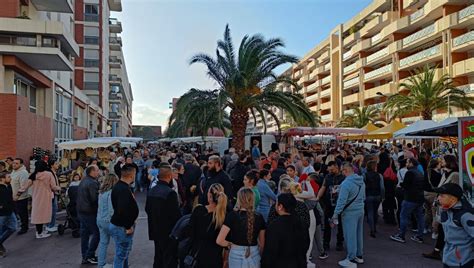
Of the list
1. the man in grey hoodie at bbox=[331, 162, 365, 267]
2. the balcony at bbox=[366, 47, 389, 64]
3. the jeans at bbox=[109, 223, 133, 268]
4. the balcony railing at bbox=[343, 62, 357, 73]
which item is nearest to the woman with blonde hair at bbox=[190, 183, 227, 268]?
the jeans at bbox=[109, 223, 133, 268]

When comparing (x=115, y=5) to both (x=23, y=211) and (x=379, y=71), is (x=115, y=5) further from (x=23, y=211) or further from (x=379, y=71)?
(x=23, y=211)

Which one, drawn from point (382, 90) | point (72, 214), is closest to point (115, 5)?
point (382, 90)

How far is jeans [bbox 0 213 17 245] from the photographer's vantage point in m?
8.00

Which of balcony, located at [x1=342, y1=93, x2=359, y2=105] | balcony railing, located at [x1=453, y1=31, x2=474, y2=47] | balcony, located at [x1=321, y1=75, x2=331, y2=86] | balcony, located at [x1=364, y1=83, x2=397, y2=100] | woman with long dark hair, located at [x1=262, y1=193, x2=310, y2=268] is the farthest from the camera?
balcony, located at [x1=321, y1=75, x2=331, y2=86]

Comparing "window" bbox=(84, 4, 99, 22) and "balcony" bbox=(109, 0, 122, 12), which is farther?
"balcony" bbox=(109, 0, 122, 12)

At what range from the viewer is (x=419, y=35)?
3959 cm

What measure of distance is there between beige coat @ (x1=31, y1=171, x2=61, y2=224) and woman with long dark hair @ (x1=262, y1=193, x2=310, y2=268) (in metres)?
6.76

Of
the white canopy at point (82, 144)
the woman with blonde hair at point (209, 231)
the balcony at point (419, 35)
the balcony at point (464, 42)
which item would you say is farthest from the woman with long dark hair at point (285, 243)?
the balcony at point (419, 35)

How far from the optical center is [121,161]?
14023mm

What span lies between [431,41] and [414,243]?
3583cm

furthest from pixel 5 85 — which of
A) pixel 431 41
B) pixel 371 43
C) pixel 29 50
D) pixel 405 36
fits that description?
pixel 371 43

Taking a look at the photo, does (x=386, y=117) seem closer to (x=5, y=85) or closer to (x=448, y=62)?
(x=448, y=62)

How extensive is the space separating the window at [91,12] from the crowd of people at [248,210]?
38.3 metres

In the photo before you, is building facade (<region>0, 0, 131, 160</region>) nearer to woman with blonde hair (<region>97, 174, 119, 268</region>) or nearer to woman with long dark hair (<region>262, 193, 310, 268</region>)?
woman with blonde hair (<region>97, 174, 119, 268</region>)
